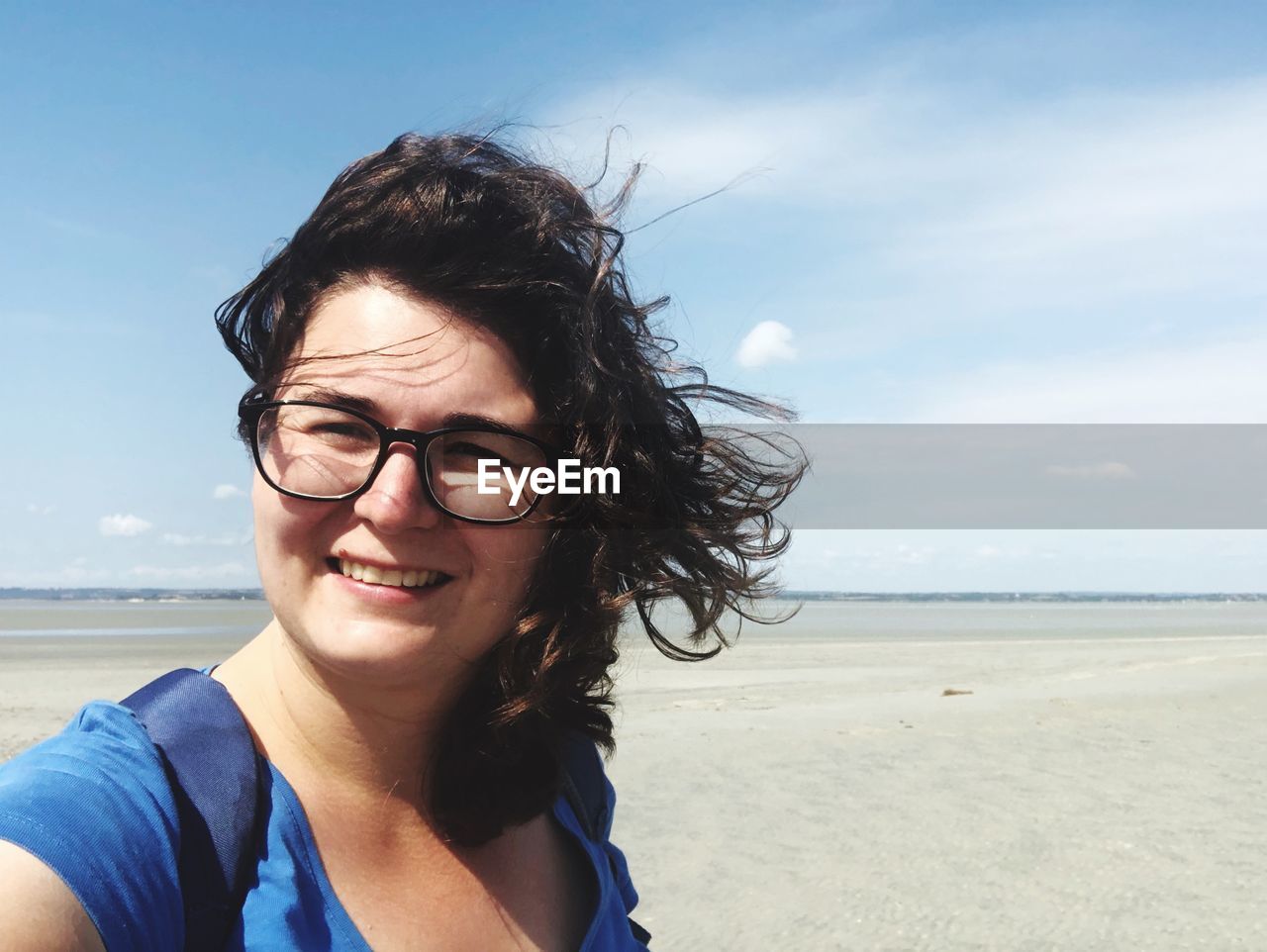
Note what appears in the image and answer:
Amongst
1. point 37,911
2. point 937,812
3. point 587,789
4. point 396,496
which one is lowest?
point 937,812

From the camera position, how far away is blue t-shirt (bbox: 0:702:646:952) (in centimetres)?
119

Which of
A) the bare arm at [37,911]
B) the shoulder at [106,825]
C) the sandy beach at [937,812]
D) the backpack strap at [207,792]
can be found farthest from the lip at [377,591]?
the sandy beach at [937,812]

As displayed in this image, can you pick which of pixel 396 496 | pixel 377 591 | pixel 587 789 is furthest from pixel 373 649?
pixel 587 789

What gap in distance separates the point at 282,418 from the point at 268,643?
39cm

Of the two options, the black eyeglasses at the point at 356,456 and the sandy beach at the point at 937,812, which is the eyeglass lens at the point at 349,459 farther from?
the sandy beach at the point at 937,812

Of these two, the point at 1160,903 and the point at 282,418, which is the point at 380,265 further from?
the point at 1160,903

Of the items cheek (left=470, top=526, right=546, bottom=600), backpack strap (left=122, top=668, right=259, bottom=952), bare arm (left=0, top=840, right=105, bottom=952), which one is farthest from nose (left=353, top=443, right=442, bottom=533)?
bare arm (left=0, top=840, right=105, bottom=952)

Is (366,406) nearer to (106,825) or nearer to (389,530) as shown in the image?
(389,530)

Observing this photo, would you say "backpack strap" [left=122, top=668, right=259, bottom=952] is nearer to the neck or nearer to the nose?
the neck

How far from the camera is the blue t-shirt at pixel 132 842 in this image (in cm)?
119

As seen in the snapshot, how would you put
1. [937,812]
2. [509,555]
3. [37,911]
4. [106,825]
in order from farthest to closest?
[937,812] < [509,555] < [106,825] < [37,911]

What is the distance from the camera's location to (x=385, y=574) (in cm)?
160

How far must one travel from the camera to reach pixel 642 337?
215cm

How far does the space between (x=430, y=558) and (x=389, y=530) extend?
0.08 m
